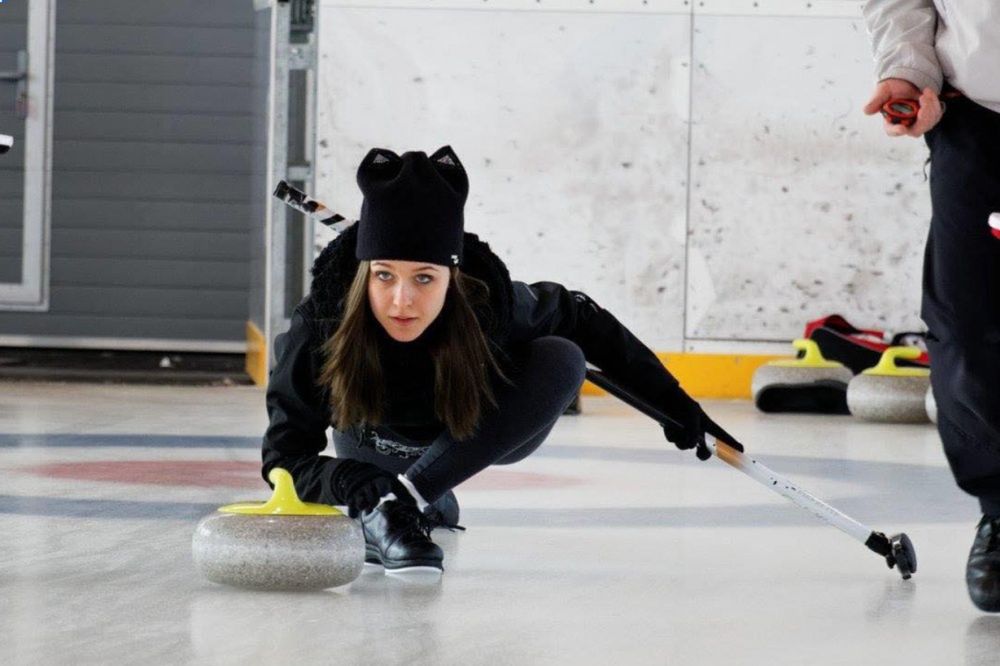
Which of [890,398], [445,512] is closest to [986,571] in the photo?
[445,512]

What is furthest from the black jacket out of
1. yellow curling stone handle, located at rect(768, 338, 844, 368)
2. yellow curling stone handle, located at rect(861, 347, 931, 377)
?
yellow curling stone handle, located at rect(768, 338, 844, 368)

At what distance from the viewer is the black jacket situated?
8.45 feet

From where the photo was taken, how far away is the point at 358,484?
2551 millimetres

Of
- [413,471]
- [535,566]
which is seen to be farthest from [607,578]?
[413,471]

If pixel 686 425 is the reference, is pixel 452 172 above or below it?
above

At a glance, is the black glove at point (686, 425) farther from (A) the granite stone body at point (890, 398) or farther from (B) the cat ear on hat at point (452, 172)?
(A) the granite stone body at point (890, 398)

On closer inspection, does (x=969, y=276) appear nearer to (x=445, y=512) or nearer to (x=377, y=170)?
(x=377, y=170)

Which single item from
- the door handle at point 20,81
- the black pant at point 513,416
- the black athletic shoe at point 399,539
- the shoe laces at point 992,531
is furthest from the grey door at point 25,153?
the shoe laces at point 992,531

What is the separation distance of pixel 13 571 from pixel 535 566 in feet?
2.63

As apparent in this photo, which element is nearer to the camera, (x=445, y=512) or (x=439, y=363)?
(x=439, y=363)

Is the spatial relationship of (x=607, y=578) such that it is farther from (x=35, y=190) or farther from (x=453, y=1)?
(x=35, y=190)

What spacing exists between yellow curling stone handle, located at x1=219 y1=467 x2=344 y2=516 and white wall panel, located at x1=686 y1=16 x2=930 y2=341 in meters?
4.95

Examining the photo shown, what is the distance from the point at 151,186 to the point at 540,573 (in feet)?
23.5

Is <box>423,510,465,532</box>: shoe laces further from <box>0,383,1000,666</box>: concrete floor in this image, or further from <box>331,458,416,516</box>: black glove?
<box>331,458,416,516</box>: black glove
